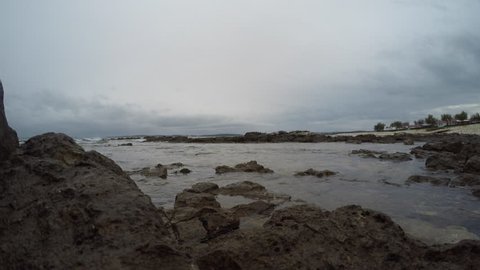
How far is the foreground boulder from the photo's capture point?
9.46 feet

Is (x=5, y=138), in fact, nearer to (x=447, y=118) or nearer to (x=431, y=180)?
(x=431, y=180)

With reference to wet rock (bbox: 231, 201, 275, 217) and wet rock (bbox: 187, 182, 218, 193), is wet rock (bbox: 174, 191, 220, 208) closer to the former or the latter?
wet rock (bbox: 231, 201, 275, 217)

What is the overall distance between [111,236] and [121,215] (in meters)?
0.25

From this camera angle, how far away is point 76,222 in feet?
10.5

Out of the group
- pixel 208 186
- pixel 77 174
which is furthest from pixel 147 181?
pixel 77 174

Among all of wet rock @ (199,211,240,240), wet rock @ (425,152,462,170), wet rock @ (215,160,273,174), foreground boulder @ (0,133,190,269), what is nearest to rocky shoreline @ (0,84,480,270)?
foreground boulder @ (0,133,190,269)

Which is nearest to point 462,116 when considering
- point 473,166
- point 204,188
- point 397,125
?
point 397,125

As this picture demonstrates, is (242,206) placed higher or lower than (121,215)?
lower

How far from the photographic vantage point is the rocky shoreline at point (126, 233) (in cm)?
296

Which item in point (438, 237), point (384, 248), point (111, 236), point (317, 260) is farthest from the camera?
point (438, 237)

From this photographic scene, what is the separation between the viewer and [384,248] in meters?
4.14

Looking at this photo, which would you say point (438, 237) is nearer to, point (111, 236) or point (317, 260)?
point (317, 260)

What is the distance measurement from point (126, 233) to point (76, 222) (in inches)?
20.4

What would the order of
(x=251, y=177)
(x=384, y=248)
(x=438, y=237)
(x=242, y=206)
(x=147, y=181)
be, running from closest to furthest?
(x=384, y=248)
(x=438, y=237)
(x=242, y=206)
(x=147, y=181)
(x=251, y=177)
